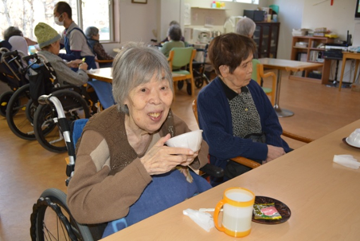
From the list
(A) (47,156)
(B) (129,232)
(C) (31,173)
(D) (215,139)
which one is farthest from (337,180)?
(A) (47,156)

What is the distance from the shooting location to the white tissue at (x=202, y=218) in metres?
0.90

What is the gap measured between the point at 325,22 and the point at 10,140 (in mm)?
6846

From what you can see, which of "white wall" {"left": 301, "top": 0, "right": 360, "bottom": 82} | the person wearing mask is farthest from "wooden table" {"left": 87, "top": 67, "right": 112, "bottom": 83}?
"white wall" {"left": 301, "top": 0, "right": 360, "bottom": 82}

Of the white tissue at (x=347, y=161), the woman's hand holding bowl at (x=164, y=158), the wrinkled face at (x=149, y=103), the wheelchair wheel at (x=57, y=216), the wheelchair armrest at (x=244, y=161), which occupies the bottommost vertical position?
the wheelchair wheel at (x=57, y=216)

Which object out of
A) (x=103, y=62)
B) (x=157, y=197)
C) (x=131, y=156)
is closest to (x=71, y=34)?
(x=103, y=62)

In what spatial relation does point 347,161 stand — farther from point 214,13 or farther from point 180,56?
point 214,13

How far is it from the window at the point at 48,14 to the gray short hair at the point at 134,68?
4814mm

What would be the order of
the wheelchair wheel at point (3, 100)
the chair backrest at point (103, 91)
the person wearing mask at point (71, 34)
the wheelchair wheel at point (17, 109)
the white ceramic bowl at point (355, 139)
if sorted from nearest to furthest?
the white ceramic bowl at point (355, 139) → the chair backrest at point (103, 91) → the wheelchair wheel at point (17, 109) → the person wearing mask at point (71, 34) → the wheelchair wheel at point (3, 100)

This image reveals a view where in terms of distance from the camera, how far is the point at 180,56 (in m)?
5.15

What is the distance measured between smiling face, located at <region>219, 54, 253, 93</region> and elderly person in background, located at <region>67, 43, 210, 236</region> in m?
0.67

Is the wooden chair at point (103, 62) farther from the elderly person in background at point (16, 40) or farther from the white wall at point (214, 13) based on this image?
the white wall at point (214, 13)

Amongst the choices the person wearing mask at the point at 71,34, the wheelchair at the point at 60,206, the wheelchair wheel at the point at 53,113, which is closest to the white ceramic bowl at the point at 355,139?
the wheelchair at the point at 60,206

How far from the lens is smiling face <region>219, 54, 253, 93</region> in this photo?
1.78 meters

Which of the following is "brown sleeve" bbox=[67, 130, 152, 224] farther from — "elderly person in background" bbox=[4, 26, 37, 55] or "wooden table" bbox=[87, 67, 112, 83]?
"elderly person in background" bbox=[4, 26, 37, 55]
